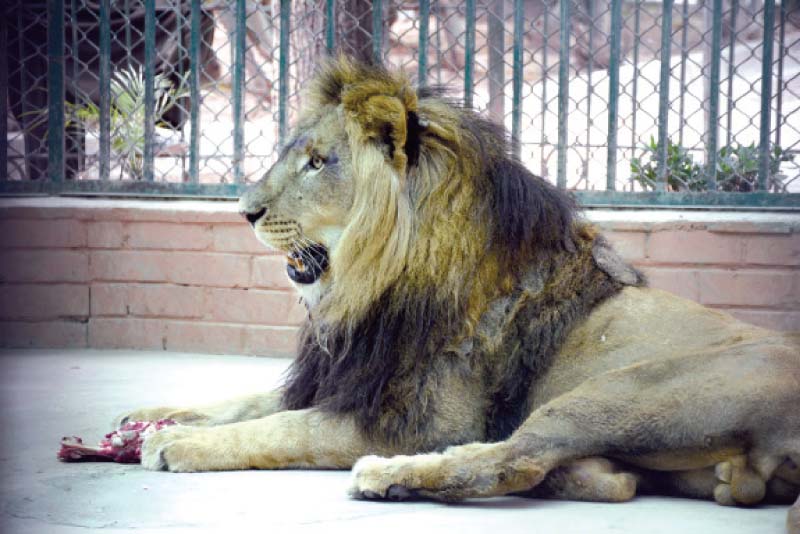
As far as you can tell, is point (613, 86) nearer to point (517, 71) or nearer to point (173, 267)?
point (517, 71)

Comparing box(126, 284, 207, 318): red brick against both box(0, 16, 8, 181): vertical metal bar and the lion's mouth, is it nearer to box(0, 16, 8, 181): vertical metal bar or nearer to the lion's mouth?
box(0, 16, 8, 181): vertical metal bar

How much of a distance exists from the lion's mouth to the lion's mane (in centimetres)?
7

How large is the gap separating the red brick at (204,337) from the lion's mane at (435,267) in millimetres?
2257

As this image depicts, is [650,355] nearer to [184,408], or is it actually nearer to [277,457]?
[277,457]

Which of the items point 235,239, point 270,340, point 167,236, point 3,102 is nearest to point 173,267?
point 167,236

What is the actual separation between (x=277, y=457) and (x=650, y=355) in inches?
42.4

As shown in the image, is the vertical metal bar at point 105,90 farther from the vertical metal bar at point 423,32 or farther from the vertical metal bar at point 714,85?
the vertical metal bar at point 714,85

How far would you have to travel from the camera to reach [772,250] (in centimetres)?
511

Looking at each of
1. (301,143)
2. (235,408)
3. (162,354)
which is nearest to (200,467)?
(235,408)

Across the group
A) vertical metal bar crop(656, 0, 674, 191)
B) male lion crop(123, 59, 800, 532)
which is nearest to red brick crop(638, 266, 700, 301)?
vertical metal bar crop(656, 0, 674, 191)

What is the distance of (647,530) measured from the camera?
2725 mm

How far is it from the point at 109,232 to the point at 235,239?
0.65 m

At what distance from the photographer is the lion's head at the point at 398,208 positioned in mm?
3422

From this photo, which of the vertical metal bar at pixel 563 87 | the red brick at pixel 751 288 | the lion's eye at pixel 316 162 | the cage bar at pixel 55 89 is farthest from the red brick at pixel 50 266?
the red brick at pixel 751 288
